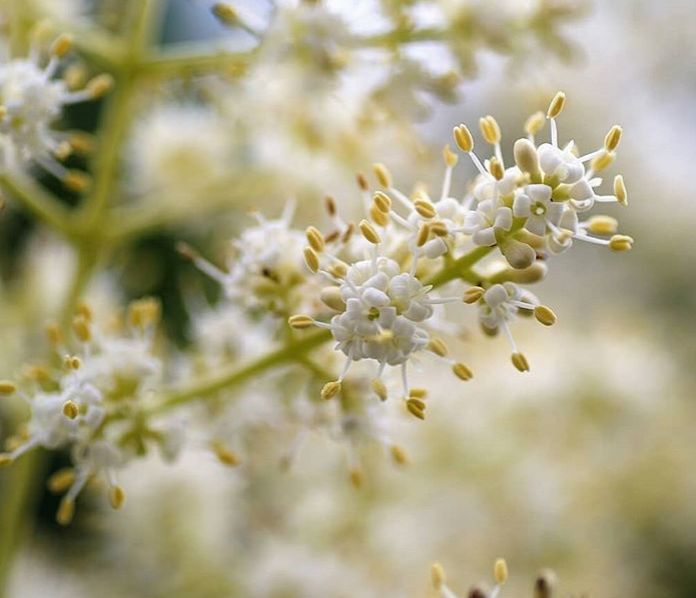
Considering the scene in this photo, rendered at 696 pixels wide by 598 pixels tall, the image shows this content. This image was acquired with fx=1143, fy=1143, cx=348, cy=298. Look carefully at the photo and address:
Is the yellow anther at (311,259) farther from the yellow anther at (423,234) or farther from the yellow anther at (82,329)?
the yellow anther at (82,329)

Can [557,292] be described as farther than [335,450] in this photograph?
Yes

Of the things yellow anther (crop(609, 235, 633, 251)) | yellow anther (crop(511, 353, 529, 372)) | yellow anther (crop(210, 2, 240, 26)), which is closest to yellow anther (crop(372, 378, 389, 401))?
yellow anther (crop(511, 353, 529, 372))

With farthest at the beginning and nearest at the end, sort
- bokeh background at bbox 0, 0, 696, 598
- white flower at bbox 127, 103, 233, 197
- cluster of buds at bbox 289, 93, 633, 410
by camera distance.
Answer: white flower at bbox 127, 103, 233, 197, bokeh background at bbox 0, 0, 696, 598, cluster of buds at bbox 289, 93, 633, 410

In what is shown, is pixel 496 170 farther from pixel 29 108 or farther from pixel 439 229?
pixel 29 108

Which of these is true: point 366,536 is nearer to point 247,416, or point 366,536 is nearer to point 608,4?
point 247,416

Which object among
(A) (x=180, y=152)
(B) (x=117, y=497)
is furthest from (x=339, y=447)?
(B) (x=117, y=497)

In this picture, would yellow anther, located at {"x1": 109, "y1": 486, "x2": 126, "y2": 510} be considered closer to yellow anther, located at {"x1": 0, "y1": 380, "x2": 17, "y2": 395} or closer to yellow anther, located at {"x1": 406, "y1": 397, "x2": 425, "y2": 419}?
yellow anther, located at {"x1": 0, "y1": 380, "x2": 17, "y2": 395}

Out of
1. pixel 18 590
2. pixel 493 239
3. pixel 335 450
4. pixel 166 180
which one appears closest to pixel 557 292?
pixel 335 450
